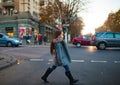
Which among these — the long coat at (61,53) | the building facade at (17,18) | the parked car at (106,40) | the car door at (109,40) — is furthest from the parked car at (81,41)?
the long coat at (61,53)

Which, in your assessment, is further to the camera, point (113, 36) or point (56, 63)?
point (113, 36)

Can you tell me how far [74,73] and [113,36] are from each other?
18400mm

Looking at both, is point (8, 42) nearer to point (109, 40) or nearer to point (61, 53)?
point (109, 40)

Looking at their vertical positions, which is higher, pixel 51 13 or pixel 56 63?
pixel 51 13

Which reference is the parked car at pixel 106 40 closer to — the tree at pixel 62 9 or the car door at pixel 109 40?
the car door at pixel 109 40

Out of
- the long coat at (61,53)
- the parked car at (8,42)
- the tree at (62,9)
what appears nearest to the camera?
the long coat at (61,53)

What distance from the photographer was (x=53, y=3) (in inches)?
2480

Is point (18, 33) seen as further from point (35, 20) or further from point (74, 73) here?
point (74, 73)

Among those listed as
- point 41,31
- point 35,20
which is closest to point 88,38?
point 35,20

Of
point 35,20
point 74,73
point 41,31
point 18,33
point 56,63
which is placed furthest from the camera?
point 41,31

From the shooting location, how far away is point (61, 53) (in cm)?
998

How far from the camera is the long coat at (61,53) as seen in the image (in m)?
9.94

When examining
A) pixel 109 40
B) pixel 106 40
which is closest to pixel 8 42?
pixel 106 40

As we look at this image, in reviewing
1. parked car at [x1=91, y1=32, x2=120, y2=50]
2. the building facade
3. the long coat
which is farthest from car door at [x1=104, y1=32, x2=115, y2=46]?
the building facade
